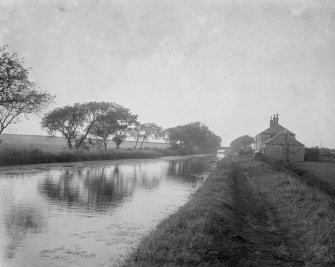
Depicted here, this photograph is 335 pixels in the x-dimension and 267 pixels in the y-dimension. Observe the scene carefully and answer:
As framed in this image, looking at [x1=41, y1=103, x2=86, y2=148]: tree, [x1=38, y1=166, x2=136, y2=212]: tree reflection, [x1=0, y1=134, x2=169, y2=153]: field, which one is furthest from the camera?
[x1=41, y1=103, x2=86, y2=148]: tree

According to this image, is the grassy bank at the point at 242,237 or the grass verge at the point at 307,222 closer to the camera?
the grassy bank at the point at 242,237

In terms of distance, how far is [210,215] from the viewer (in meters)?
12.7

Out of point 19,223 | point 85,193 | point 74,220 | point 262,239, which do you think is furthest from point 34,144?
point 262,239

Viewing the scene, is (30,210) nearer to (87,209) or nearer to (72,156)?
(87,209)

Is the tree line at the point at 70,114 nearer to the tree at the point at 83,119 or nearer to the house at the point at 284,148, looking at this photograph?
the tree at the point at 83,119

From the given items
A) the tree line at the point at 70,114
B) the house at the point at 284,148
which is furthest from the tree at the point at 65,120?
the house at the point at 284,148

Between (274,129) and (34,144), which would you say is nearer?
(274,129)

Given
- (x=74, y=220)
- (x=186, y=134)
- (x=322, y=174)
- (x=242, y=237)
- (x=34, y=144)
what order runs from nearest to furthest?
(x=242, y=237), (x=74, y=220), (x=322, y=174), (x=34, y=144), (x=186, y=134)

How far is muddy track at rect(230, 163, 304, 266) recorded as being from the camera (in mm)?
9398

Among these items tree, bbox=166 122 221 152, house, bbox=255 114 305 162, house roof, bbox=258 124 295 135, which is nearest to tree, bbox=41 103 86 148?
house, bbox=255 114 305 162

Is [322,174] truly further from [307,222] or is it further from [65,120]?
[65,120]

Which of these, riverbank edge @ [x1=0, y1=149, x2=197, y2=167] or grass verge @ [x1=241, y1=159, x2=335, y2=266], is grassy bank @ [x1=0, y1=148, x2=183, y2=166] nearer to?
riverbank edge @ [x1=0, y1=149, x2=197, y2=167]

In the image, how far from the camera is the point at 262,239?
38.0ft

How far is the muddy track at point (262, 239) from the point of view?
9.40 m
